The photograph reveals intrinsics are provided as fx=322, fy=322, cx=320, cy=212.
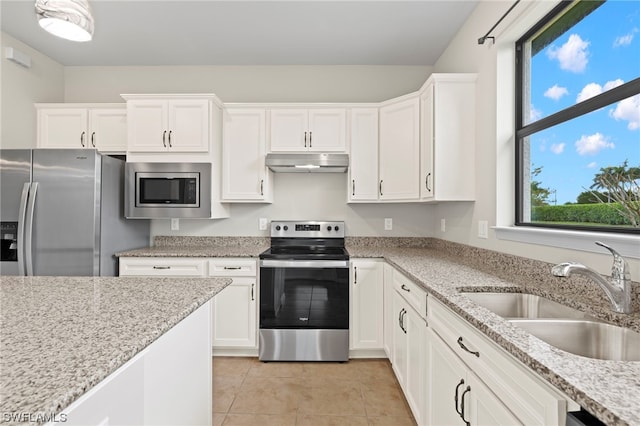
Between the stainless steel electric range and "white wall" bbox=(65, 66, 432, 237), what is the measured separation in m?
0.73

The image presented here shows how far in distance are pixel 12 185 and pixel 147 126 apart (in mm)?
1092

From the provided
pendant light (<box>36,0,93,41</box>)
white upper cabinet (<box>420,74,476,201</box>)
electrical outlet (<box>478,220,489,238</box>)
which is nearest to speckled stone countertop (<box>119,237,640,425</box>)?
electrical outlet (<box>478,220,489,238</box>)

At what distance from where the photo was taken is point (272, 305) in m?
A: 2.74

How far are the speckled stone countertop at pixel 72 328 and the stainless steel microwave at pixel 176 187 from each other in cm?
144

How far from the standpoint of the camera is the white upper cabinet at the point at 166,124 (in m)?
2.92

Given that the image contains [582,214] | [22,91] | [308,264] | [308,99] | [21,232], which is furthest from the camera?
[308,99]

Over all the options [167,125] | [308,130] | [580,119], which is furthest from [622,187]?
[167,125]

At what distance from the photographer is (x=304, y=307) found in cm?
272

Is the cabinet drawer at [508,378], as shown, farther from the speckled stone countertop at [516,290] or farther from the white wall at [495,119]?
the white wall at [495,119]

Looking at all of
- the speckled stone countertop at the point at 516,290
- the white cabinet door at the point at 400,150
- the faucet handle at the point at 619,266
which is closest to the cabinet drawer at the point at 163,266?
the speckled stone countertop at the point at 516,290

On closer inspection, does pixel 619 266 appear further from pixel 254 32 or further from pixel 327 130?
pixel 254 32

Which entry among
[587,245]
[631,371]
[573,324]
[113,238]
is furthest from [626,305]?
[113,238]

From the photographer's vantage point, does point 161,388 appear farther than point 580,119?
No

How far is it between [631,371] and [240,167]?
2.88m
